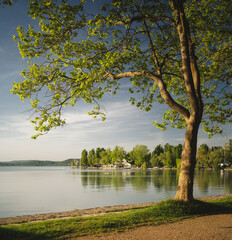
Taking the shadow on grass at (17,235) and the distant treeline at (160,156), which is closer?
the shadow on grass at (17,235)

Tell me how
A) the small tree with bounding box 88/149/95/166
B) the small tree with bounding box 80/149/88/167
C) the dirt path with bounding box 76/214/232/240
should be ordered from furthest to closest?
the small tree with bounding box 80/149/88/167
the small tree with bounding box 88/149/95/166
the dirt path with bounding box 76/214/232/240

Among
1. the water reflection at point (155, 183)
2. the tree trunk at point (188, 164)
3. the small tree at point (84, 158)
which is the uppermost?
the tree trunk at point (188, 164)

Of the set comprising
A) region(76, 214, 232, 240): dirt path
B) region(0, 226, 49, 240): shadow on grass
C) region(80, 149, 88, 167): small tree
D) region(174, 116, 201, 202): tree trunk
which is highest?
region(174, 116, 201, 202): tree trunk

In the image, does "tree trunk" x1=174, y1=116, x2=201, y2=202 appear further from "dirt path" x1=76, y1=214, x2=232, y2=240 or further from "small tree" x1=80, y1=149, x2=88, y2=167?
"small tree" x1=80, y1=149, x2=88, y2=167

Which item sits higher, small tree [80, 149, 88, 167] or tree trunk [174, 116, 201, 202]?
tree trunk [174, 116, 201, 202]

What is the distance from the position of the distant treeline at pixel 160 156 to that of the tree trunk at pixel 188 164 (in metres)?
90.3

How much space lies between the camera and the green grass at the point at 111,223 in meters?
6.75

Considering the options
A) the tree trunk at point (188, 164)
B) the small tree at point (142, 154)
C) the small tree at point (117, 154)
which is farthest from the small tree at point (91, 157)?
the tree trunk at point (188, 164)

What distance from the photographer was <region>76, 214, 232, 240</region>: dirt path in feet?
20.3

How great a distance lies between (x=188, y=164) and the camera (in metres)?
9.84

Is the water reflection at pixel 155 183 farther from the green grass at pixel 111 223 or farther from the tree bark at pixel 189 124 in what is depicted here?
the green grass at pixel 111 223

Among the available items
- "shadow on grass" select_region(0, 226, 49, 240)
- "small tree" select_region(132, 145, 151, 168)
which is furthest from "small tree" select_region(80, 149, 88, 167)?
"shadow on grass" select_region(0, 226, 49, 240)

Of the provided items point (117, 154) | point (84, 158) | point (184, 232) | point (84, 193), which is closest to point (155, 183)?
point (84, 193)

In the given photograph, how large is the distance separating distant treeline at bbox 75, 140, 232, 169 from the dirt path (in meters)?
92.4
